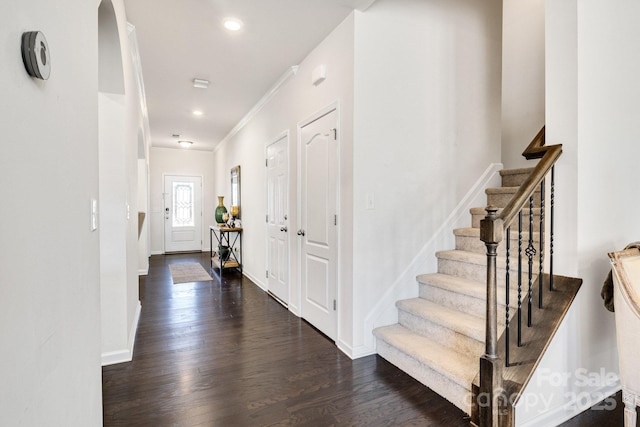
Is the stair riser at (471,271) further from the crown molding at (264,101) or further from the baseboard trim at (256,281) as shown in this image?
the baseboard trim at (256,281)

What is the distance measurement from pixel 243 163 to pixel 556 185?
→ 15.4 ft

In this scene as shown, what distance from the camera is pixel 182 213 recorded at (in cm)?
845

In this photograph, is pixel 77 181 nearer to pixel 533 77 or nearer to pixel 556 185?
pixel 556 185

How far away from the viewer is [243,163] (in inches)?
225

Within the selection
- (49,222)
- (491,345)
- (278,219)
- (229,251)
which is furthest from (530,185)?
(229,251)

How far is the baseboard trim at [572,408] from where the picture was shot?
5.78 ft

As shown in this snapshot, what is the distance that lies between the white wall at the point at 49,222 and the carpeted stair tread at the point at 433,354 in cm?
178

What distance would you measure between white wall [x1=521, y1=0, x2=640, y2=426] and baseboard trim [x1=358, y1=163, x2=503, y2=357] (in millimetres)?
1074

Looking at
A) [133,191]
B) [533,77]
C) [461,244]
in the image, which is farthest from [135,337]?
[533,77]

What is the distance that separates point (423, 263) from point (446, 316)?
608mm

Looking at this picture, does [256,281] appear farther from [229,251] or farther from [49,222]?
[49,222]

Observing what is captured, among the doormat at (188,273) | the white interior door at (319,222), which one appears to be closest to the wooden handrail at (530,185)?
the white interior door at (319,222)

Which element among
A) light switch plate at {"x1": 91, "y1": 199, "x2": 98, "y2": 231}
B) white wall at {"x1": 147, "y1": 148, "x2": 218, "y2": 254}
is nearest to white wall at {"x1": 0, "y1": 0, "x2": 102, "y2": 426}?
light switch plate at {"x1": 91, "y1": 199, "x2": 98, "y2": 231}

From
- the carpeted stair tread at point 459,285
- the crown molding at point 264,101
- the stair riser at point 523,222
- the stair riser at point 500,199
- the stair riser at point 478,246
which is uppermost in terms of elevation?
the crown molding at point 264,101
